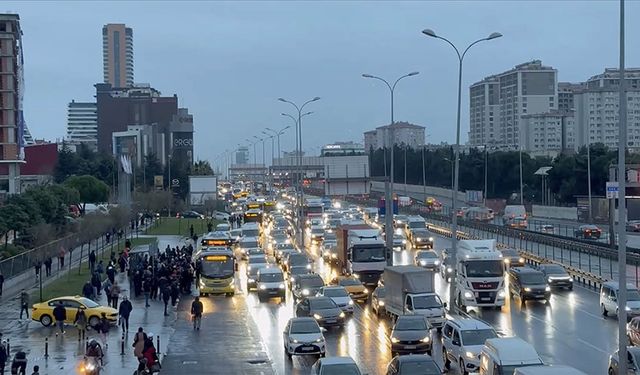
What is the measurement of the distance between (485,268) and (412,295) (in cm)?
498

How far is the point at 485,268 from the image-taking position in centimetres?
3512

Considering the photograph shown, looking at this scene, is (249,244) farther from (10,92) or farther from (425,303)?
(425,303)

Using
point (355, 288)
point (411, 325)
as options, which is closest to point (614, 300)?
point (411, 325)

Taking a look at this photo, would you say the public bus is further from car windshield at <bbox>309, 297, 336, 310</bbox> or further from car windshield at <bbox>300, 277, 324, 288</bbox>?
car windshield at <bbox>309, 297, 336, 310</bbox>

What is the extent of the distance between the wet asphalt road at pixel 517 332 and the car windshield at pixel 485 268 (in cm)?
134

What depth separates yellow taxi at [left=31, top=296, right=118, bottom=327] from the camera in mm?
32906

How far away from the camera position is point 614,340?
93.9 ft

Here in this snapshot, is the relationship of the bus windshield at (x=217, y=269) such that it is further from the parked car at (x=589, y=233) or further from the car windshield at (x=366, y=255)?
the parked car at (x=589, y=233)

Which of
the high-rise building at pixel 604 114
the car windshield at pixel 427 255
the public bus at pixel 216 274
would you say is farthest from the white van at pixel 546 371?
the high-rise building at pixel 604 114

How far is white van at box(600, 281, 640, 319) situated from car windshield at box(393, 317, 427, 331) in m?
8.28

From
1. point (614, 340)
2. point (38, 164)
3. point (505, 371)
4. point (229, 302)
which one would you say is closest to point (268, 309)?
point (229, 302)

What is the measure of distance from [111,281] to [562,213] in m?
57.8

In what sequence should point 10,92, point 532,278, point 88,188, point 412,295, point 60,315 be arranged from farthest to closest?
point 88,188 < point 10,92 < point 532,278 < point 60,315 < point 412,295

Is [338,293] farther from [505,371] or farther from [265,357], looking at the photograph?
[505,371]
